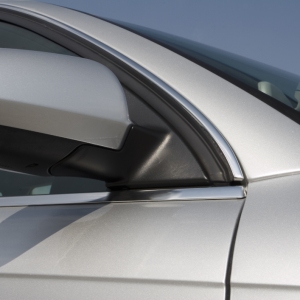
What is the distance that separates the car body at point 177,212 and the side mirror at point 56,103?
15 cm

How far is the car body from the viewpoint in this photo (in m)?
0.74

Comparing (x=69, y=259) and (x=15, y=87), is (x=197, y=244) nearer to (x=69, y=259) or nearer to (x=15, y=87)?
(x=69, y=259)

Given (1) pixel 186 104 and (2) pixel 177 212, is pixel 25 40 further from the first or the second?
(2) pixel 177 212

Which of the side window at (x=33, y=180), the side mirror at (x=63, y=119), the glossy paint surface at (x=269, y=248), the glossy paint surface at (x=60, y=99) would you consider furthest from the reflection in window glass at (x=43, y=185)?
the glossy paint surface at (x=269, y=248)

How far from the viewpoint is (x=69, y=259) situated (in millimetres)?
849

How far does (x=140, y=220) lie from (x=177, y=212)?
6 cm

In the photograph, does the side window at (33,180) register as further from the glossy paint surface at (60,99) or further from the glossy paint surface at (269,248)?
the glossy paint surface at (269,248)

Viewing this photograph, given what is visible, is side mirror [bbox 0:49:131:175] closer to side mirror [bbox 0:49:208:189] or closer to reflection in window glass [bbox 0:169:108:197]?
side mirror [bbox 0:49:208:189]

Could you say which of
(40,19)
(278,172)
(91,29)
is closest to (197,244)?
(278,172)

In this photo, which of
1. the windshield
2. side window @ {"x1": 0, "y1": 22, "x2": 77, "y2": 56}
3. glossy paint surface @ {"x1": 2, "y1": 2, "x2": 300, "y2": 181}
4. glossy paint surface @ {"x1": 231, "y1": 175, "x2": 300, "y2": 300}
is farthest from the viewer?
side window @ {"x1": 0, "y1": 22, "x2": 77, "y2": 56}

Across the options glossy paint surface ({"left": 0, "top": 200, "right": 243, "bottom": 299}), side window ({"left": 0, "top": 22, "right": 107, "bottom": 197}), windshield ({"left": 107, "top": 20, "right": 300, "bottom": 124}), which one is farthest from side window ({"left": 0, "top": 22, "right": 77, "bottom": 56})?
glossy paint surface ({"left": 0, "top": 200, "right": 243, "bottom": 299})

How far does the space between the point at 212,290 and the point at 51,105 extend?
364 mm

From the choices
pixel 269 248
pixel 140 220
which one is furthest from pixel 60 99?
pixel 269 248

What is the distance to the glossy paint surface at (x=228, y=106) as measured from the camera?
859mm
